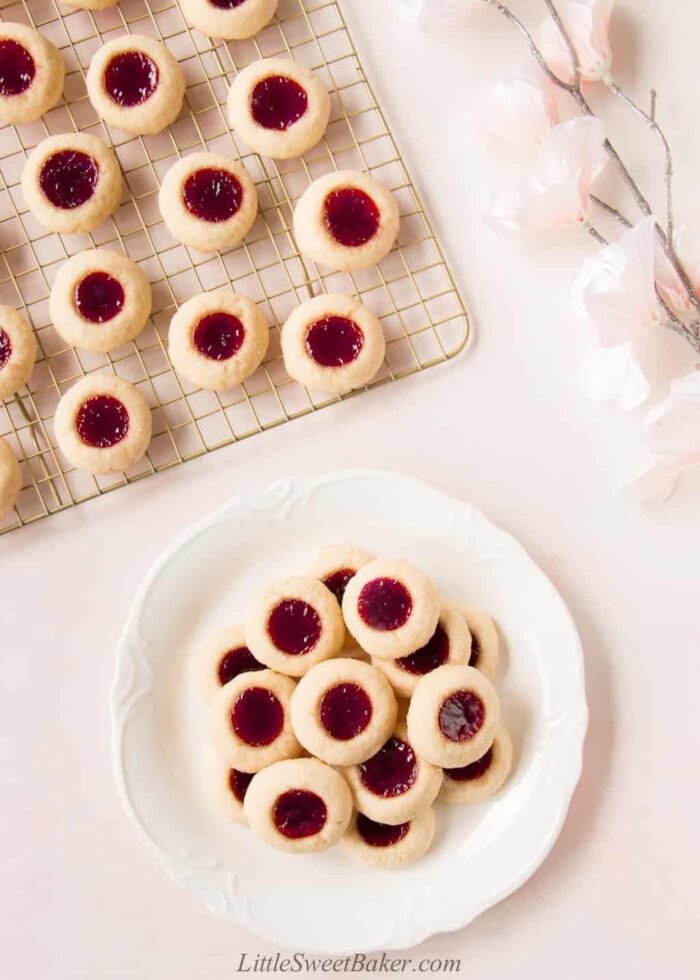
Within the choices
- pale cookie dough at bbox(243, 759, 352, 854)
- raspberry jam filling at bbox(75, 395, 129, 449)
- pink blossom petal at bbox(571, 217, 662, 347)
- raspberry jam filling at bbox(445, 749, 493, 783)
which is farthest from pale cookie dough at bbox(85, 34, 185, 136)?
raspberry jam filling at bbox(445, 749, 493, 783)

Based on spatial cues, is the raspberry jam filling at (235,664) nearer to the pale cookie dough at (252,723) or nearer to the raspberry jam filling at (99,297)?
the pale cookie dough at (252,723)

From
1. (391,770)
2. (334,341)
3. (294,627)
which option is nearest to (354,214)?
(334,341)

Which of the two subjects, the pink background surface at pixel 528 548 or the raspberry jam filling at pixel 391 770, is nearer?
the raspberry jam filling at pixel 391 770

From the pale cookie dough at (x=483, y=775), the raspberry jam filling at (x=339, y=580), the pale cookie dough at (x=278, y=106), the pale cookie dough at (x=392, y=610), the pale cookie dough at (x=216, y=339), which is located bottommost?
the pale cookie dough at (x=483, y=775)

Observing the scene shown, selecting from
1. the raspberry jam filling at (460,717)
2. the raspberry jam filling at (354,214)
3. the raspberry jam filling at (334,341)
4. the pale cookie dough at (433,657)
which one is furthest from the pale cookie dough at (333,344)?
the raspberry jam filling at (460,717)

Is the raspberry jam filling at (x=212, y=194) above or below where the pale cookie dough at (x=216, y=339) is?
above

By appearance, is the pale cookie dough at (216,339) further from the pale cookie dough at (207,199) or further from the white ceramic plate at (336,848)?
the white ceramic plate at (336,848)
